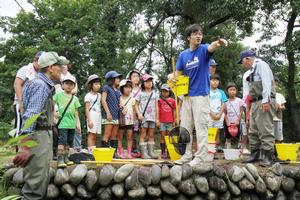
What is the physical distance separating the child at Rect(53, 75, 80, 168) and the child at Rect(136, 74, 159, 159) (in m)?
1.26

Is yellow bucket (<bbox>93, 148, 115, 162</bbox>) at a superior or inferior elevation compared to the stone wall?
superior

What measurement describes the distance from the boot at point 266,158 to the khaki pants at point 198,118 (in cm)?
97

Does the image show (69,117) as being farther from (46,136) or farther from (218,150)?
(218,150)

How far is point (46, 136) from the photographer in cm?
389

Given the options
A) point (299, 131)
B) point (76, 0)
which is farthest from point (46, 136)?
point (76, 0)

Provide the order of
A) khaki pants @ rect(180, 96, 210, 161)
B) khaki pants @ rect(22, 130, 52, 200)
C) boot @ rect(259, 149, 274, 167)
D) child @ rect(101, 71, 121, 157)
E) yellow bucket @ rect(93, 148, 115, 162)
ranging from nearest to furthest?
1. khaki pants @ rect(22, 130, 52, 200)
2. khaki pants @ rect(180, 96, 210, 161)
3. yellow bucket @ rect(93, 148, 115, 162)
4. boot @ rect(259, 149, 274, 167)
5. child @ rect(101, 71, 121, 157)

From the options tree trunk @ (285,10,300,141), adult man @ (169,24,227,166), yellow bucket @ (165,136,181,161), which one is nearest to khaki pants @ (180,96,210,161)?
adult man @ (169,24,227,166)

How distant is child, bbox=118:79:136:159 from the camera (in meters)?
6.75

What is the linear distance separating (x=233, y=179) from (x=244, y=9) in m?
9.22

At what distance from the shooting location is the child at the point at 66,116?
19.2 feet

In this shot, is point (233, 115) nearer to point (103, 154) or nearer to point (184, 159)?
point (184, 159)

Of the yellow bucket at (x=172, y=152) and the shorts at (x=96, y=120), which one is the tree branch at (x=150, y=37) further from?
the yellow bucket at (x=172, y=152)

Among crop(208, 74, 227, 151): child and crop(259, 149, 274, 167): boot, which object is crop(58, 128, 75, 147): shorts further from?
crop(259, 149, 274, 167): boot

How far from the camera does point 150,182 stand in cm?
487
